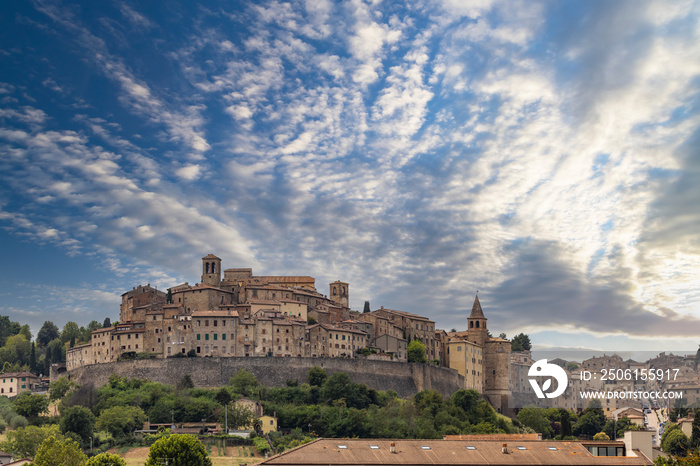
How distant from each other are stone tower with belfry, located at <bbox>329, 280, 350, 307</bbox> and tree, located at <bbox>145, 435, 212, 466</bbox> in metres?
61.6

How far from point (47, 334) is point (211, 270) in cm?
5014

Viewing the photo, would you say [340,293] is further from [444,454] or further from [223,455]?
[444,454]

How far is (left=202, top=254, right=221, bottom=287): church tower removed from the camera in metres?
110

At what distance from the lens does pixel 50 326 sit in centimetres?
14588

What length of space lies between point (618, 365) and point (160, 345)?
106567 mm

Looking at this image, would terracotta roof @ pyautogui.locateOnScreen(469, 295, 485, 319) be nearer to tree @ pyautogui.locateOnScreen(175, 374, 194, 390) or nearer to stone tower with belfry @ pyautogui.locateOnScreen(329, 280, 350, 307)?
stone tower with belfry @ pyautogui.locateOnScreen(329, 280, 350, 307)

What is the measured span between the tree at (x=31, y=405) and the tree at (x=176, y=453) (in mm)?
38473

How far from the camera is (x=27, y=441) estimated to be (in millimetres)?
75938

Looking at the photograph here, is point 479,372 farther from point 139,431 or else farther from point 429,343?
point 139,431

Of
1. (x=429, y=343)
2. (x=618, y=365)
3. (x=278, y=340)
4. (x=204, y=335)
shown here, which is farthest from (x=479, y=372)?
(x=618, y=365)

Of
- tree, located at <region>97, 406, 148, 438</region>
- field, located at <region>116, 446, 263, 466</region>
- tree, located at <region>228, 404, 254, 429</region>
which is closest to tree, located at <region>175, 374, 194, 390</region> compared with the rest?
tree, located at <region>97, 406, 148, 438</region>

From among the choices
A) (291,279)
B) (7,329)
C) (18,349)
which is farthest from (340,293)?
(7,329)

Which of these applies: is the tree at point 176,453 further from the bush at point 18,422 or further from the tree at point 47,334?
the tree at point 47,334

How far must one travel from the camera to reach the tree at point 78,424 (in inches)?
3147
